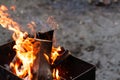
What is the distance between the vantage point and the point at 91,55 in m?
5.39

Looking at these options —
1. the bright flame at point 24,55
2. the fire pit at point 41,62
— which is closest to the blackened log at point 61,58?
the fire pit at point 41,62

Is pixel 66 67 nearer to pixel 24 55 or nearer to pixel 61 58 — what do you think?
pixel 61 58

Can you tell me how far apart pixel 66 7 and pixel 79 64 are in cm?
469

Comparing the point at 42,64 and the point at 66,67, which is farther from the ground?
the point at 42,64

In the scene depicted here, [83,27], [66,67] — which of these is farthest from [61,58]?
[83,27]

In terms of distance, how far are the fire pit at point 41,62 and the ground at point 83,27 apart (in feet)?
5.20

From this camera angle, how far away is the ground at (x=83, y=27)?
5273 millimetres

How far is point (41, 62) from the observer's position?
2984mm

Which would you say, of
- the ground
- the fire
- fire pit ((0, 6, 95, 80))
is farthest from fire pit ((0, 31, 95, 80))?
the ground

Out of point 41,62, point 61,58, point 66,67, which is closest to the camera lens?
point 41,62

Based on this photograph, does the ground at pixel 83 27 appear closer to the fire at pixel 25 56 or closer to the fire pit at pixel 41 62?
the fire pit at pixel 41 62

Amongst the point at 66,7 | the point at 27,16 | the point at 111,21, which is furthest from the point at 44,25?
the point at 111,21

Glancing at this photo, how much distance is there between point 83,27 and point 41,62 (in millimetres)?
3754

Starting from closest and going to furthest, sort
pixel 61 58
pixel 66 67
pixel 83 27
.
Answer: pixel 61 58 < pixel 66 67 < pixel 83 27
